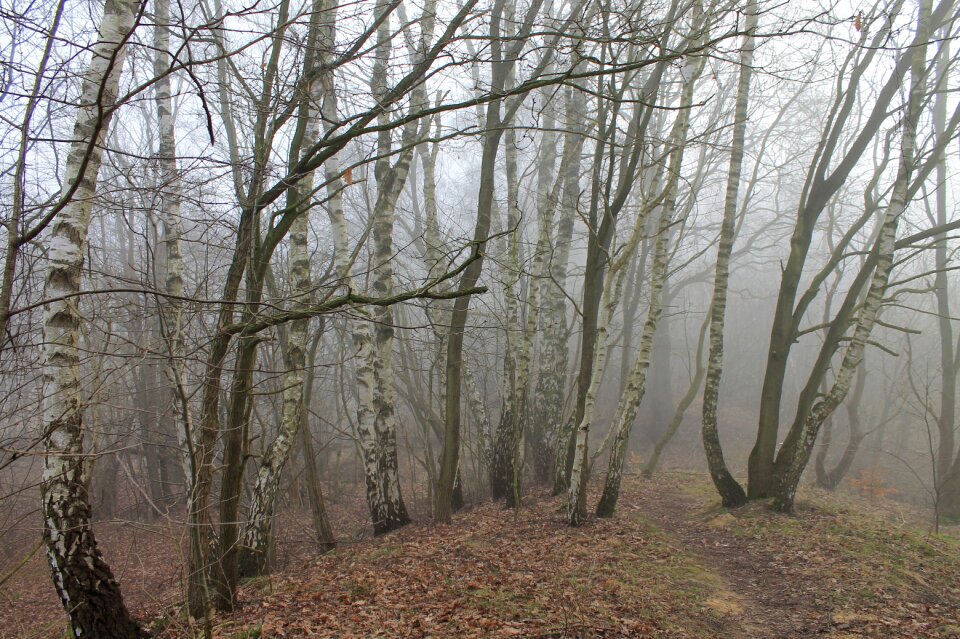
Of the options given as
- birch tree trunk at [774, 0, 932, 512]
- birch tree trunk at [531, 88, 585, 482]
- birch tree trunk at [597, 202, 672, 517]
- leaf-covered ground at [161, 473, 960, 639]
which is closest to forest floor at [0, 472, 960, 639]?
leaf-covered ground at [161, 473, 960, 639]

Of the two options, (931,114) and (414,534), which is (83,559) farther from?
(931,114)

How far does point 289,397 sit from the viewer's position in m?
→ 7.68

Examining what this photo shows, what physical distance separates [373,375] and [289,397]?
1612 mm

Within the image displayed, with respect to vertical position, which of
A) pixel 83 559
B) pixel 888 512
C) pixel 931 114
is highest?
pixel 931 114

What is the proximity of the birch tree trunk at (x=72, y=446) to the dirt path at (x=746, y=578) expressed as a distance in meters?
4.98

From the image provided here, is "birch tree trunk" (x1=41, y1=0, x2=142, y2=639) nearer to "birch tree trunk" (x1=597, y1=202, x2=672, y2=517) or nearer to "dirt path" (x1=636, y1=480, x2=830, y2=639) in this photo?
"dirt path" (x1=636, y1=480, x2=830, y2=639)

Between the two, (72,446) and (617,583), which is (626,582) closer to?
(617,583)

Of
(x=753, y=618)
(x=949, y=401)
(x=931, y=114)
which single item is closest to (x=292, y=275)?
(x=753, y=618)

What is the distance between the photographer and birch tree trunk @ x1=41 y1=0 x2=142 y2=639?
421 cm

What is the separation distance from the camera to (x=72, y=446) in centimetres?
423

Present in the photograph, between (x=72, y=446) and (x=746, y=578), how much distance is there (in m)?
6.52

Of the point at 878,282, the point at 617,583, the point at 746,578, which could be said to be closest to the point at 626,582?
the point at 617,583

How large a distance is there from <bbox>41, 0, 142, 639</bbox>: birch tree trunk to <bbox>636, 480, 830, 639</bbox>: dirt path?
4983mm

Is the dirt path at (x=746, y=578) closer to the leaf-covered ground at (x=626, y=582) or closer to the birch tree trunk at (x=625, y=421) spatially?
the leaf-covered ground at (x=626, y=582)
